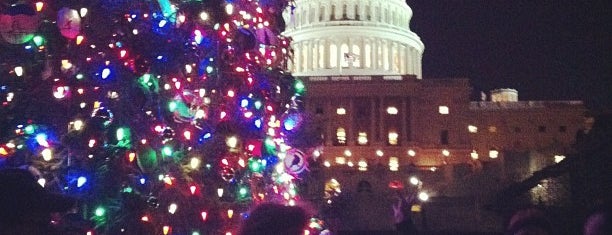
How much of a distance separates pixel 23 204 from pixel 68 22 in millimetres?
3883

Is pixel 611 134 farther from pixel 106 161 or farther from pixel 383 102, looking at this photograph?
pixel 383 102

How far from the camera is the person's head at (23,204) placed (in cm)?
415

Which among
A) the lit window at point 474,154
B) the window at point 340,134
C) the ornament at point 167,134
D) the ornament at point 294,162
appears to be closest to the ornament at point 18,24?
the ornament at point 167,134

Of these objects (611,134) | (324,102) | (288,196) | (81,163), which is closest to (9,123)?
(81,163)

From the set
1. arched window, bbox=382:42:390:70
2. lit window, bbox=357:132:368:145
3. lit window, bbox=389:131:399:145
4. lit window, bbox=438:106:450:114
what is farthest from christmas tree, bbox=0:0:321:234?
arched window, bbox=382:42:390:70

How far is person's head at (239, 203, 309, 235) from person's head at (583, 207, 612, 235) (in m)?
2.06

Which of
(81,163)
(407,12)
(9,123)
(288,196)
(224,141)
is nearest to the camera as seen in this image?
(9,123)

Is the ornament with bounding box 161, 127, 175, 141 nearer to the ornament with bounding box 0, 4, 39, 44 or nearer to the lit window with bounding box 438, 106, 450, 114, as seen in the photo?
the ornament with bounding box 0, 4, 39, 44

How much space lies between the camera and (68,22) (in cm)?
755

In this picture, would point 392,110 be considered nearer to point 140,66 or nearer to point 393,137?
point 393,137

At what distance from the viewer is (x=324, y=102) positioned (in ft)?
226

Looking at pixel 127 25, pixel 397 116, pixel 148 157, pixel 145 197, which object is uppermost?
pixel 127 25

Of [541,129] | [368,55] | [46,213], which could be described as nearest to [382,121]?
[541,129]

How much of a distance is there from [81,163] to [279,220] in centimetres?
412
